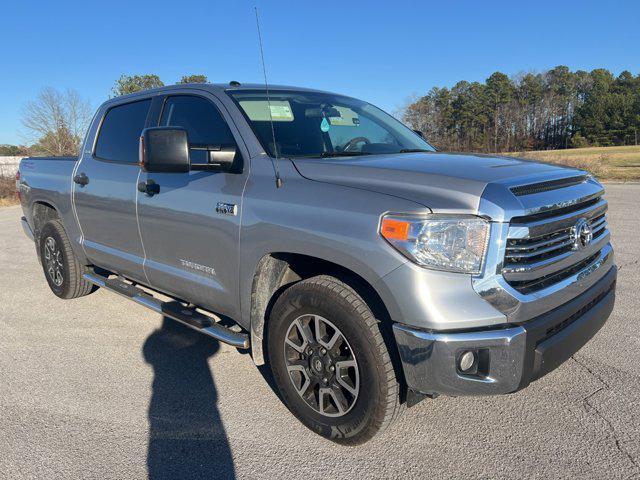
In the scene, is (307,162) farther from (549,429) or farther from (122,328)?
(122,328)

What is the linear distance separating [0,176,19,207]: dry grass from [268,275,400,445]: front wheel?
19930 mm

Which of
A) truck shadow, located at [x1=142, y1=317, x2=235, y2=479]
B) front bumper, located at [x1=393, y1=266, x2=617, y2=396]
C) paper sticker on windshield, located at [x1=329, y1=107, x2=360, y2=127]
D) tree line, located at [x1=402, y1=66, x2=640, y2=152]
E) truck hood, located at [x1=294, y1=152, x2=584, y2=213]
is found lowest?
truck shadow, located at [x1=142, y1=317, x2=235, y2=479]

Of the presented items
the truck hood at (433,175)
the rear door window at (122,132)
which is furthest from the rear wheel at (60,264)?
the truck hood at (433,175)

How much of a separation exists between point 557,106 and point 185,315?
275 ft

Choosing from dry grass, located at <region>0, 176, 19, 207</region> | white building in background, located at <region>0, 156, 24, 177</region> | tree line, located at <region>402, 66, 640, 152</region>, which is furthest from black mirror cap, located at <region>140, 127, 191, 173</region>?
tree line, located at <region>402, 66, 640, 152</region>

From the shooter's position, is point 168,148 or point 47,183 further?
point 47,183

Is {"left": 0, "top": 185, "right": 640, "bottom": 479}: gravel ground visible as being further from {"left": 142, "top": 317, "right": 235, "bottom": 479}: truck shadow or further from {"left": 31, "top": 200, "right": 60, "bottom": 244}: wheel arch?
{"left": 31, "top": 200, "right": 60, "bottom": 244}: wheel arch

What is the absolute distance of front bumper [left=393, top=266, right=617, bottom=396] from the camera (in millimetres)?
2125

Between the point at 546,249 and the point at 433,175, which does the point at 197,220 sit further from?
the point at 546,249

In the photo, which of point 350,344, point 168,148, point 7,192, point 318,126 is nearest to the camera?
point 350,344

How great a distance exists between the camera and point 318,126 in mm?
3535

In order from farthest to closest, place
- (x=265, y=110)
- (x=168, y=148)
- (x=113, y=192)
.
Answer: (x=113, y=192) → (x=265, y=110) → (x=168, y=148)

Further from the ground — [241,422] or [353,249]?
[353,249]

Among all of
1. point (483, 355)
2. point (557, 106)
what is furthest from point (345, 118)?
point (557, 106)
